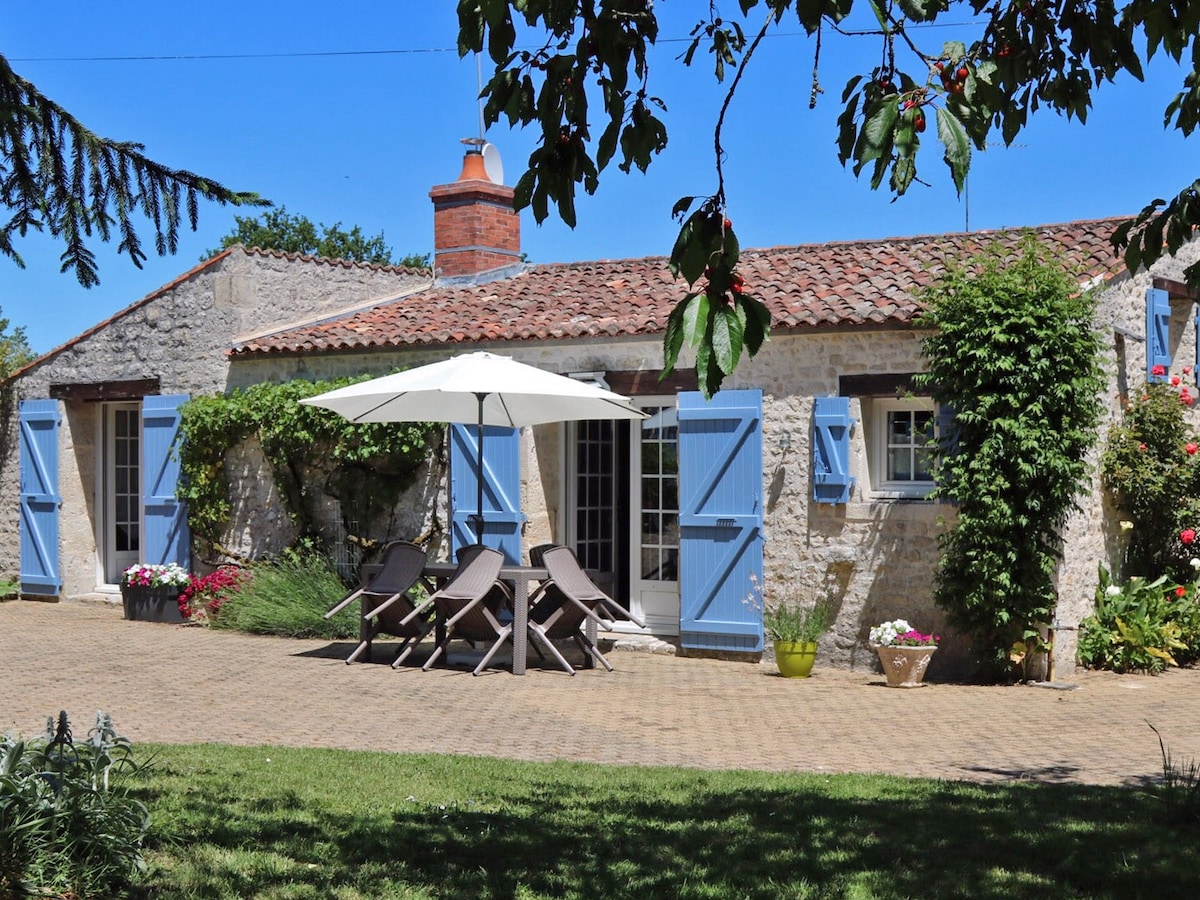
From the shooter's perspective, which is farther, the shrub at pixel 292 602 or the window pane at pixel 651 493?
the window pane at pixel 651 493

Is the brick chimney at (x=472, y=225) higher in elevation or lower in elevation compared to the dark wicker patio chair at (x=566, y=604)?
higher

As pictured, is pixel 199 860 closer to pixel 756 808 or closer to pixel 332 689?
pixel 756 808

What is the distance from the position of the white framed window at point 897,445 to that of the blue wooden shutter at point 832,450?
0.33 metres

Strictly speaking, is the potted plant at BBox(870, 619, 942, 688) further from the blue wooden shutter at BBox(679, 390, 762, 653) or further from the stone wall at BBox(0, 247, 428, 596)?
the stone wall at BBox(0, 247, 428, 596)

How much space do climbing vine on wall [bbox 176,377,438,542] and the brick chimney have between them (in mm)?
2651

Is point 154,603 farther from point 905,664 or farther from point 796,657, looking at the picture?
point 905,664

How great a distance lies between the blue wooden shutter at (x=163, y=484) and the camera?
1380 centimetres

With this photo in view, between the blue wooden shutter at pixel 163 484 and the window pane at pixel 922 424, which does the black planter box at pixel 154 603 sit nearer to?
the blue wooden shutter at pixel 163 484

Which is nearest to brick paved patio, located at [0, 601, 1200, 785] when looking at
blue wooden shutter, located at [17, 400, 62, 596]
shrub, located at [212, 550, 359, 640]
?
shrub, located at [212, 550, 359, 640]

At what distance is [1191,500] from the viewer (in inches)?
438

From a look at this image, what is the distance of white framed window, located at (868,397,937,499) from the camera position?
10633 mm

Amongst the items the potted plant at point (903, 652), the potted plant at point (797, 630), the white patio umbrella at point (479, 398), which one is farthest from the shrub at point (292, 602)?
the potted plant at point (903, 652)

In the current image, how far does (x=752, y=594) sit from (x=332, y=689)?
3.49 metres

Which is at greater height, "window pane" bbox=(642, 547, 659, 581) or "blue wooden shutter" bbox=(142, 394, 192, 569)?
"blue wooden shutter" bbox=(142, 394, 192, 569)
